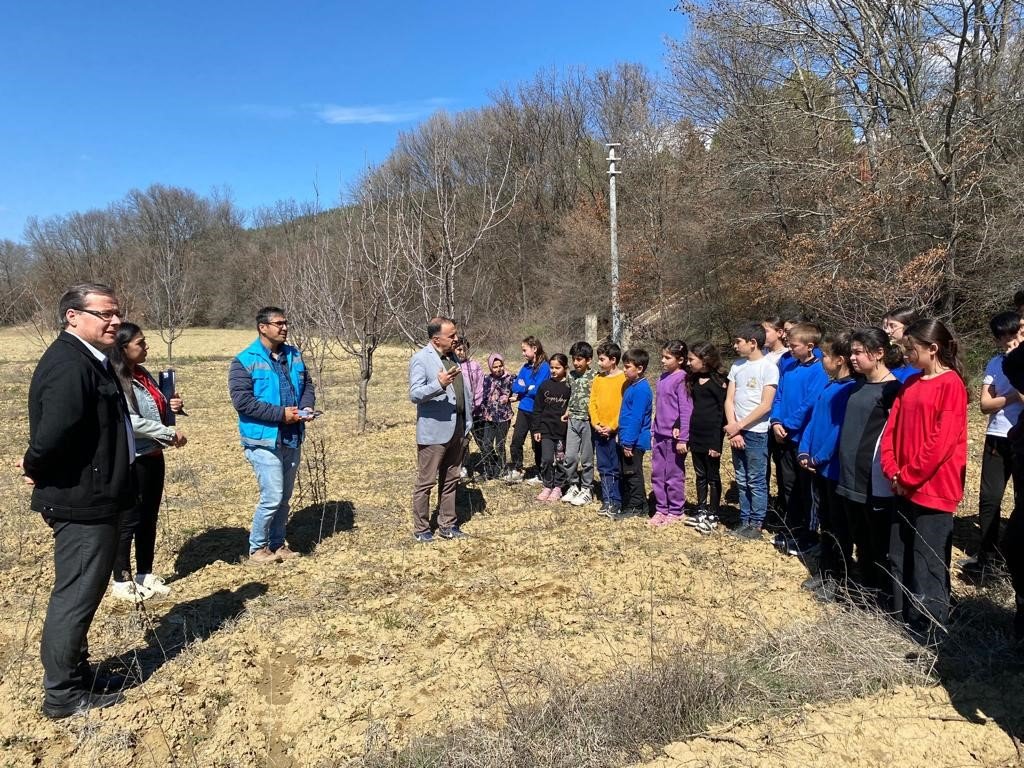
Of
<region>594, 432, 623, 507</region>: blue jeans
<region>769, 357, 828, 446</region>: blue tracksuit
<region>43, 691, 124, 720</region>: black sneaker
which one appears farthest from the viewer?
<region>594, 432, 623, 507</region>: blue jeans

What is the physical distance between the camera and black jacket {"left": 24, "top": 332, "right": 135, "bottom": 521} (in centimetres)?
279

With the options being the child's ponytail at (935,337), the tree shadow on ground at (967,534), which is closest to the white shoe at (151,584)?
the child's ponytail at (935,337)

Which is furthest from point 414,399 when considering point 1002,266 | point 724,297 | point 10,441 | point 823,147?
point 724,297

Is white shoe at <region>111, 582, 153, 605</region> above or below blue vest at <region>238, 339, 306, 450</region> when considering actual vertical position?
below

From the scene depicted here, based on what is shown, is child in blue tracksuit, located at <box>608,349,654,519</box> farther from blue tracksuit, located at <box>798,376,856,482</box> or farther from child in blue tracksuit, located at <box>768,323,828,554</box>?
blue tracksuit, located at <box>798,376,856,482</box>

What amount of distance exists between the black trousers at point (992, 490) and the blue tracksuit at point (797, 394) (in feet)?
3.88

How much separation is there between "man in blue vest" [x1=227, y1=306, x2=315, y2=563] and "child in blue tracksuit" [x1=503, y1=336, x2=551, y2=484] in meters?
3.02

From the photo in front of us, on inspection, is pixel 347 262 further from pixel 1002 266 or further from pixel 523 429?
pixel 1002 266

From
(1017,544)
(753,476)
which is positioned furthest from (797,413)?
(1017,544)

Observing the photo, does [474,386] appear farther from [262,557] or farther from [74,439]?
[74,439]

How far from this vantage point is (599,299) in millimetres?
24500

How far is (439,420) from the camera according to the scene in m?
5.14

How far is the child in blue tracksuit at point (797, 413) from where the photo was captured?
16.3 feet

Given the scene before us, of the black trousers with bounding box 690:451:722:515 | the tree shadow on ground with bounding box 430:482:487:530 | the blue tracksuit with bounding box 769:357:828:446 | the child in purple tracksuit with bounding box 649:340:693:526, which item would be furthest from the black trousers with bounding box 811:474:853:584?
the tree shadow on ground with bounding box 430:482:487:530
